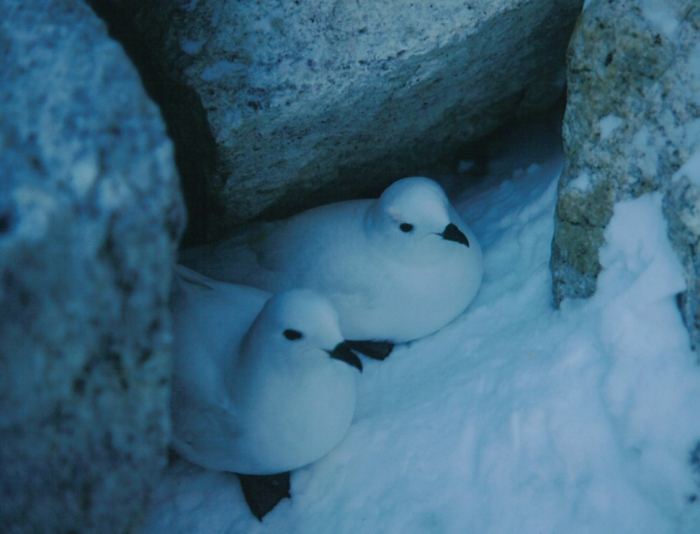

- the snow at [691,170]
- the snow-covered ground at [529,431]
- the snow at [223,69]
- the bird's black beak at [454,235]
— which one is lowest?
the snow-covered ground at [529,431]

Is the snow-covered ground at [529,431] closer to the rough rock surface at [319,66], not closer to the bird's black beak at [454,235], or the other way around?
the bird's black beak at [454,235]

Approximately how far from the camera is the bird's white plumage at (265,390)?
215 centimetres

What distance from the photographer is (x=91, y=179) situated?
1.26 m

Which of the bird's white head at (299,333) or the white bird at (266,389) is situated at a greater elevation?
the bird's white head at (299,333)

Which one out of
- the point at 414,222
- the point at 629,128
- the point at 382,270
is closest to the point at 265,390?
the point at 382,270

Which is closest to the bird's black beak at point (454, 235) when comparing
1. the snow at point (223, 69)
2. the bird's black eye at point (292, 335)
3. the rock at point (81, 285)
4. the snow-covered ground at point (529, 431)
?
the snow-covered ground at point (529, 431)

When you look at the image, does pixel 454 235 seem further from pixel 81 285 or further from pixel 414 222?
pixel 81 285

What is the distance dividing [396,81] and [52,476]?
6.19 ft

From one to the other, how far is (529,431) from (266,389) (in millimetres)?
943

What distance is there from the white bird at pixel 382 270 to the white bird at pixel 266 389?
1.56 ft

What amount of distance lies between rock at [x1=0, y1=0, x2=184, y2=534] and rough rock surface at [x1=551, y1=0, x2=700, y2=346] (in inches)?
60.5

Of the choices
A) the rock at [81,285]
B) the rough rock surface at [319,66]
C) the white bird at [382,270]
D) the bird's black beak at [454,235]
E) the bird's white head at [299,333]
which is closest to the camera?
the rock at [81,285]

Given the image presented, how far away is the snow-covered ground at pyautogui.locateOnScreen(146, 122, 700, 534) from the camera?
1.94m

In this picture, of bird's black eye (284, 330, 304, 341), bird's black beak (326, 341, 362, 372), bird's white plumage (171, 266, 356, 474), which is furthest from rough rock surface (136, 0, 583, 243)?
bird's black beak (326, 341, 362, 372)
